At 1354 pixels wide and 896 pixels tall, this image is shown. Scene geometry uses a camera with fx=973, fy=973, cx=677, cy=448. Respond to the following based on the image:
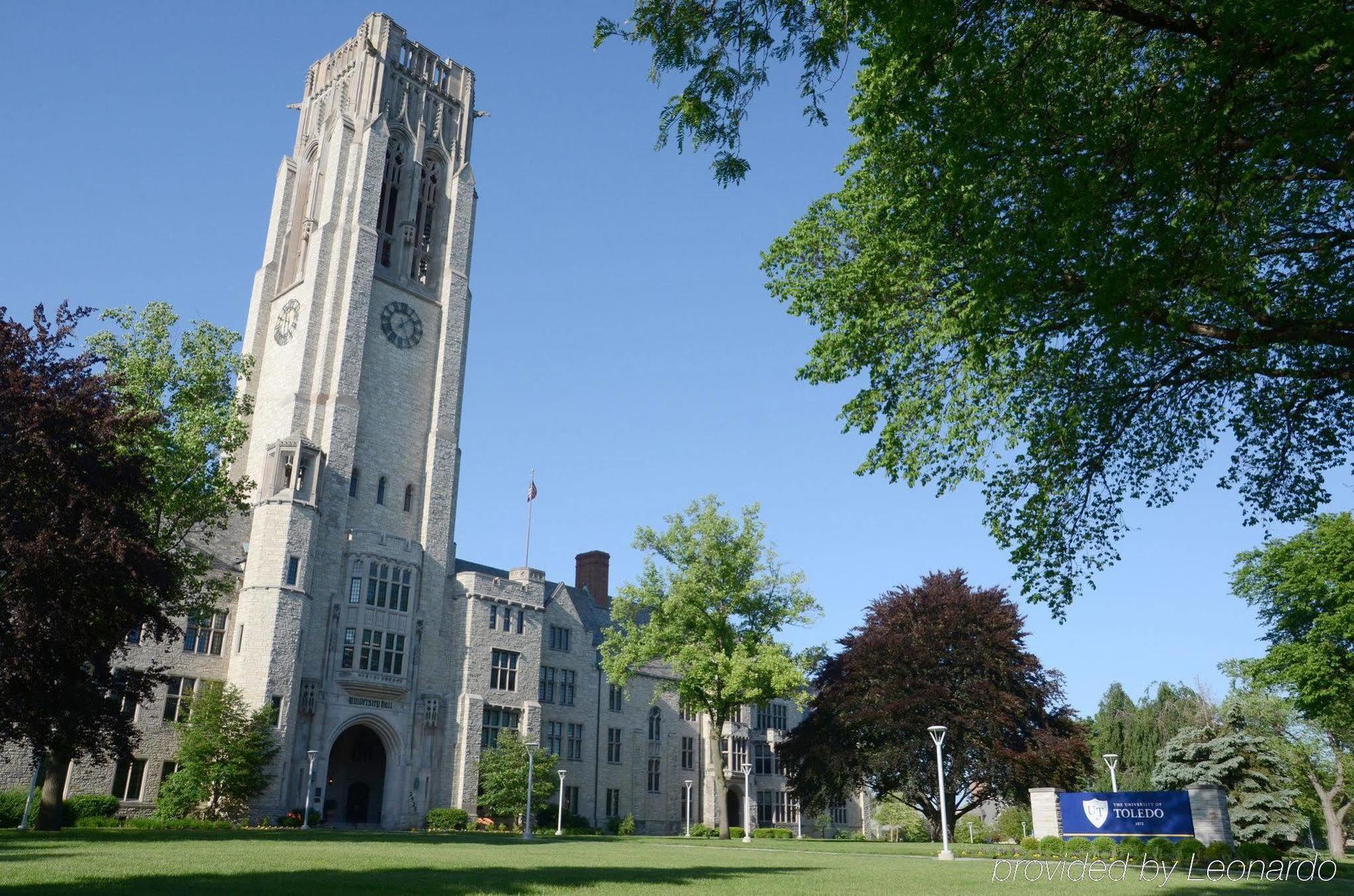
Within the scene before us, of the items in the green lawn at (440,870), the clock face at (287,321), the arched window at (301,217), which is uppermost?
the arched window at (301,217)

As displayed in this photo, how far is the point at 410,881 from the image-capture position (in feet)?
49.0

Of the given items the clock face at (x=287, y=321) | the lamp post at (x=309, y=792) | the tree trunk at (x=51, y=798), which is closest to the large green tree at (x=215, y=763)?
the lamp post at (x=309, y=792)

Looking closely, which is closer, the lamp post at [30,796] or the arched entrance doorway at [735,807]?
the lamp post at [30,796]

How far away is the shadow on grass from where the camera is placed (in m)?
12.5

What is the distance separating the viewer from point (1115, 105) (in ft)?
40.1

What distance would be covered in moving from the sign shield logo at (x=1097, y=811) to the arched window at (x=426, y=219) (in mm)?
47367

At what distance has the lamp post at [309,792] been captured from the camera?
44.2 m

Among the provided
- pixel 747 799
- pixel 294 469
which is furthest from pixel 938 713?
pixel 294 469

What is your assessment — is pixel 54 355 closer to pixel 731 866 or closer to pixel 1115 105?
pixel 731 866

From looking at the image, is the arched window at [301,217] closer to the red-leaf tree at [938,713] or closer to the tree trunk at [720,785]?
the tree trunk at [720,785]

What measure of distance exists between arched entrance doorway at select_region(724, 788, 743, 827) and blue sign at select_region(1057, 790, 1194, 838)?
4366cm

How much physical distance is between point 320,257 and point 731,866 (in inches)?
1776

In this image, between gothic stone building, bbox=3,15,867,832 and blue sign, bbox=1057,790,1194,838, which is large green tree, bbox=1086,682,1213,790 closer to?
gothic stone building, bbox=3,15,867,832

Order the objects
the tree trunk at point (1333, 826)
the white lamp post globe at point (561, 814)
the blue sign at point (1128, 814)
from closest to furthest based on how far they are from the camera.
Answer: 1. the blue sign at point (1128, 814)
2. the white lamp post globe at point (561, 814)
3. the tree trunk at point (1333, 826)
